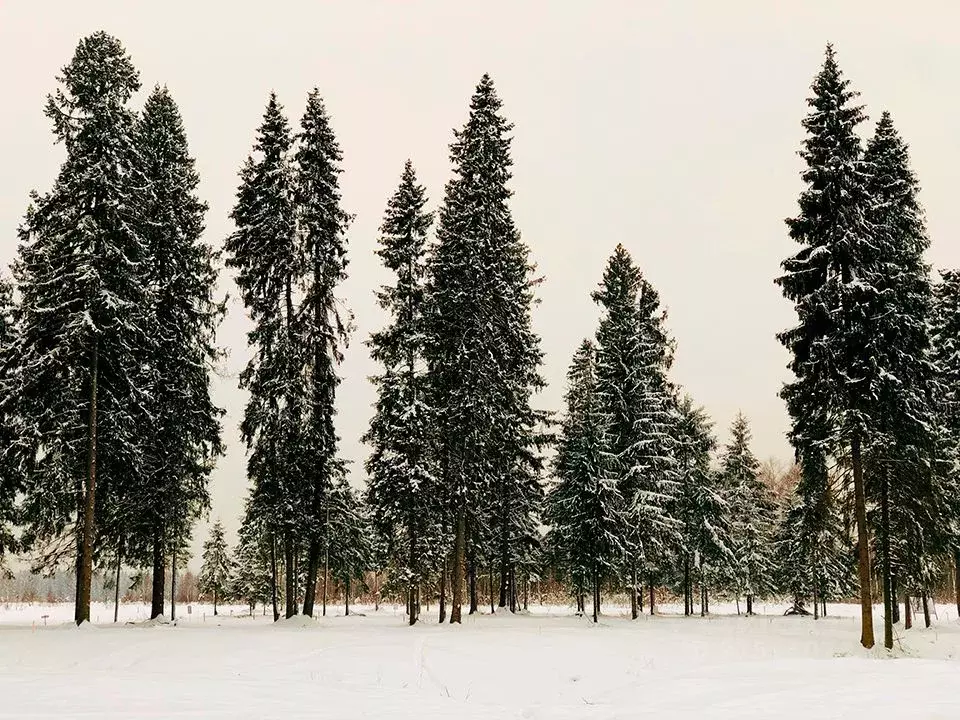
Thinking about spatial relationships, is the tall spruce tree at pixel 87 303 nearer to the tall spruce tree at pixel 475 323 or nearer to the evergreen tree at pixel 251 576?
the tall spruce tree at pixel 475 323

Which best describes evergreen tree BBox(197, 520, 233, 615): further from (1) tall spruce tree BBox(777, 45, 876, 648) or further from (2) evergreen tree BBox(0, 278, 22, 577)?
(1) tall spruce tree BBox(777, 45, 876, 648)

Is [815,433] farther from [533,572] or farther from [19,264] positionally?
[533,572]

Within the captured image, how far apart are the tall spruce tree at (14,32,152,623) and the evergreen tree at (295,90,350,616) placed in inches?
246

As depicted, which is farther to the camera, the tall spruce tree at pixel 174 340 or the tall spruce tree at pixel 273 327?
the tall spruce tree at pixel 273 327

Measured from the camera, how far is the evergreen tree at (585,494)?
1449 inches

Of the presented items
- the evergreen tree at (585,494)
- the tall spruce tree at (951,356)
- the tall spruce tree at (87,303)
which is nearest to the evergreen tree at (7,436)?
the tall spruce tree at (87,303)

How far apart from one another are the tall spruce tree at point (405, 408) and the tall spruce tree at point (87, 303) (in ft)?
30.6

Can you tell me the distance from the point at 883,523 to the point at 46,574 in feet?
91.0

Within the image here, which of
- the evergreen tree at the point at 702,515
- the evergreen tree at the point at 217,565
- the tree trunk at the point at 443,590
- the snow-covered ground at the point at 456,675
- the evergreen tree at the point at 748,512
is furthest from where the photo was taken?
the evergreen tree at the point at 217,565

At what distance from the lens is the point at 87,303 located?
73.1 ft

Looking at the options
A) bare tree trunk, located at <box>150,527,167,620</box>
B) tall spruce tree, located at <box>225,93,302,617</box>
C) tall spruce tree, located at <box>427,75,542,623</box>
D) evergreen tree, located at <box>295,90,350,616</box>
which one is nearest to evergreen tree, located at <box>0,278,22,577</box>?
bare tree trunk, located at <box>150,527,167,620</box>

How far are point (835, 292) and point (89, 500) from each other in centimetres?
2306

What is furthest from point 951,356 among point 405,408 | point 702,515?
point 405,408

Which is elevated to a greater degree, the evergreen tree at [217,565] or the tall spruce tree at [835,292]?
the tall spruce tree at [835,292]
